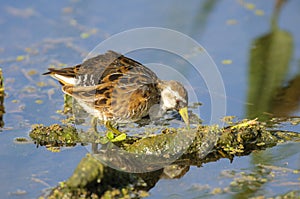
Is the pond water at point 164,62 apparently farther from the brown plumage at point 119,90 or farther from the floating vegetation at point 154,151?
the brown plumage at point 119,90

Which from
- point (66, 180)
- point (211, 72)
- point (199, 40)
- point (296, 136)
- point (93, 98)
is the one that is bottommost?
point (66, 180)

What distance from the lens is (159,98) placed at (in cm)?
701

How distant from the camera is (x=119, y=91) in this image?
6.73 metres

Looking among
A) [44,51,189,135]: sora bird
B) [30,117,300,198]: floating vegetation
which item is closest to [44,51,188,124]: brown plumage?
[44,51,189,135]: sora bird

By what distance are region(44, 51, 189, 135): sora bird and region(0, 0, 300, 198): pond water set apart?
0.49 m

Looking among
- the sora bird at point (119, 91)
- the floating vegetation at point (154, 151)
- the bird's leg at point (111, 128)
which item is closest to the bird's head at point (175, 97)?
the sora bird at point (119, 91)

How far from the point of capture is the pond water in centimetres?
597

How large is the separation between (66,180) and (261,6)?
5.60 metres

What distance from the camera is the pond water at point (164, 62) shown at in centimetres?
597

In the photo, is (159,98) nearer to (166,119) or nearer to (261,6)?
(166,119)

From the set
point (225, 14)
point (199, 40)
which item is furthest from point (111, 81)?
point (225, 14)

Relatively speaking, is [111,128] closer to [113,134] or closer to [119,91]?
[113,134]

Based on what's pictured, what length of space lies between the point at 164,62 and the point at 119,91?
→ 7.00 feet

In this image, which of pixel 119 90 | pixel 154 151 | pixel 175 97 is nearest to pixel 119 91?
pixel 119 90
